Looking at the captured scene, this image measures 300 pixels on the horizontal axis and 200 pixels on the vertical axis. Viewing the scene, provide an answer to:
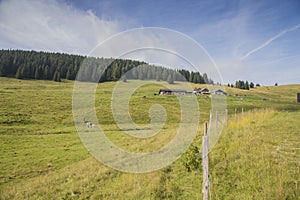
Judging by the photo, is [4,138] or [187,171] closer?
[187,171]

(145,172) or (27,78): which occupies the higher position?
(27,78)

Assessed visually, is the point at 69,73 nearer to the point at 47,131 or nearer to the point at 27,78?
the point at 27,78

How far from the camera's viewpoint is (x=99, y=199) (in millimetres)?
6430

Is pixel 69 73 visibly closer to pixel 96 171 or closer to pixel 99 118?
pixel 99 118

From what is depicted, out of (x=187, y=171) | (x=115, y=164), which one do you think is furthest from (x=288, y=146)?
(x=115, y=164)

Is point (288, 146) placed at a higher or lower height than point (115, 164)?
higher

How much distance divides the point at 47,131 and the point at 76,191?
19.9 meters

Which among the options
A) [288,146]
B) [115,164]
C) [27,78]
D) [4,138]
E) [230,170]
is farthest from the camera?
[27,78]

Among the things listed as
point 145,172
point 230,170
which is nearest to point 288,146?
point 230,170

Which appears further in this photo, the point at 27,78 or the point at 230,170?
the point at 27,78

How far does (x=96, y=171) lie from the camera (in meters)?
9.26

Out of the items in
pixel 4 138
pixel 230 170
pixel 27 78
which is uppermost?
pixel 27 78

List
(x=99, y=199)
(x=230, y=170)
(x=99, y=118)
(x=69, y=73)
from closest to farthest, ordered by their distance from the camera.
Result: (x=99, y=199)
(x=230, y=170)
(x=99, y=118)
(x=69, y=73)

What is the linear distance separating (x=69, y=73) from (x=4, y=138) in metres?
85.7
